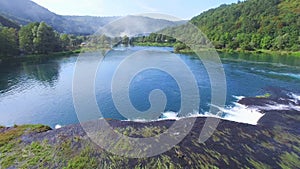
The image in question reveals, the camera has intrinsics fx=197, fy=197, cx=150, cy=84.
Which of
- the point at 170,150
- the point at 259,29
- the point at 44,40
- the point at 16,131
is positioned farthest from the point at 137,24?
the point at 259,29

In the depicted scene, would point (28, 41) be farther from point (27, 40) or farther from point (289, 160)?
point (289, 160)

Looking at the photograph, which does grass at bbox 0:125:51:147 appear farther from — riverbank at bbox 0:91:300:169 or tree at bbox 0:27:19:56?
tree at bbox 0:27:19:56

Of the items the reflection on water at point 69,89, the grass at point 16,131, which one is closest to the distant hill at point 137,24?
the reflection on water at point 69,89

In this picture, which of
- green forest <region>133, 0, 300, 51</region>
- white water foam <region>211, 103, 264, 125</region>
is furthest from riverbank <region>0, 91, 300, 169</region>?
green forest <region>133, 0, 300, 51</region>

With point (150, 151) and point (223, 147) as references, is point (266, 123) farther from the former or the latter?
point (150, 151)

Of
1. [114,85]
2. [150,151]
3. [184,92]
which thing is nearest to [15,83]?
[114,85]

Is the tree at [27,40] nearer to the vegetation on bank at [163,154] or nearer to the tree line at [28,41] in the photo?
the tree line at [28,41]
